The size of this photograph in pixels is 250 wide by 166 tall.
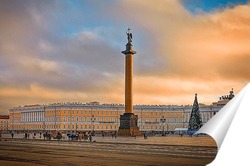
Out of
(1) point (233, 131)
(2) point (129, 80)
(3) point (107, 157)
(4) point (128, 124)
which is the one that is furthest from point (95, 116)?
(1) point (233, 131)

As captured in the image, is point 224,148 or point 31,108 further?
point 31,108

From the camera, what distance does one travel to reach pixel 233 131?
4.91 meters

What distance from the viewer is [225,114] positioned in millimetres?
5301

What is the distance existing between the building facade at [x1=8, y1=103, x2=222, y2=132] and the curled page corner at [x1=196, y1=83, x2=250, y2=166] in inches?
4896

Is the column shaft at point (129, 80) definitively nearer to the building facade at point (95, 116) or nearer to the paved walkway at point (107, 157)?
the paved walkway at point (107, 157)

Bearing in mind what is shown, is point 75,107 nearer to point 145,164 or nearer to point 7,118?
point 7,118

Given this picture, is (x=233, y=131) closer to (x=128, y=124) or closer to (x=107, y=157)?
(x=107, y=157)

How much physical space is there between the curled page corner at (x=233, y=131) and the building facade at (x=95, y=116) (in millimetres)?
124350

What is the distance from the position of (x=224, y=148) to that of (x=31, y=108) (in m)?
159

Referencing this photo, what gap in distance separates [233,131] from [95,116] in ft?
446

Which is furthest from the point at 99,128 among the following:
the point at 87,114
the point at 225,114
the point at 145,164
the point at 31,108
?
the point at 225,114

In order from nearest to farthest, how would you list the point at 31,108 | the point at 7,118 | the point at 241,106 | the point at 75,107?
the point at 241,106 → the point at 75,107 → the point at 31,108 → the point at 7,118

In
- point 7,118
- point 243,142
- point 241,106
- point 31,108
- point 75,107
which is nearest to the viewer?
point 243,142

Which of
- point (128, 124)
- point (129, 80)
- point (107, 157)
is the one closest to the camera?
point (107, 157)
